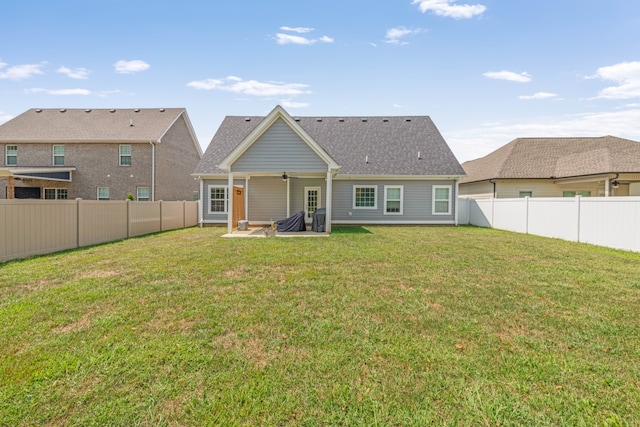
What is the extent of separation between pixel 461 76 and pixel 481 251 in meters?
9.32

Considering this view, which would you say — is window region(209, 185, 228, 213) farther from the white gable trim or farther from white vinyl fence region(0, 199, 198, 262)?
the white gable trim

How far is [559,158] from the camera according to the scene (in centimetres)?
2100

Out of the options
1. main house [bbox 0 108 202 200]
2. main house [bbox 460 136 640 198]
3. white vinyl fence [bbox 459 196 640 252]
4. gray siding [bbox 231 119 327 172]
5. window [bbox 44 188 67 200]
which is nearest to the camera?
white vinyl fence [bbox 459 196 640 252]

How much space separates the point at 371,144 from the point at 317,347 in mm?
17841

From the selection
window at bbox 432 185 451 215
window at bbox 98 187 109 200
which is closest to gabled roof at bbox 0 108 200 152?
window at bbox 98 187 109 200

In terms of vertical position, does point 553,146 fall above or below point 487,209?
above

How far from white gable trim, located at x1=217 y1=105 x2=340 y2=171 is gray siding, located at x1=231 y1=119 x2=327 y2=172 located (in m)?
0.13

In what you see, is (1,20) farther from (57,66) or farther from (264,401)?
(264,401)

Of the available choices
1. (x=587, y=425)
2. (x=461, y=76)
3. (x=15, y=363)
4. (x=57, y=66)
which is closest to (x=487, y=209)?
(x=461, y=76)

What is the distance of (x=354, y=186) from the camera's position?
59.9ft

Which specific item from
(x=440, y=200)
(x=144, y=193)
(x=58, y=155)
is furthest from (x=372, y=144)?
(x=58, y=155)

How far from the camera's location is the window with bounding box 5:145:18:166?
22188 mm

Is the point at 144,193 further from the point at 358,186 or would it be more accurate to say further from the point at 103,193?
the point at 358,186

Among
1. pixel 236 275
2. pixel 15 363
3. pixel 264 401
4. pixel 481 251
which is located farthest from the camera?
pixel 481 251
